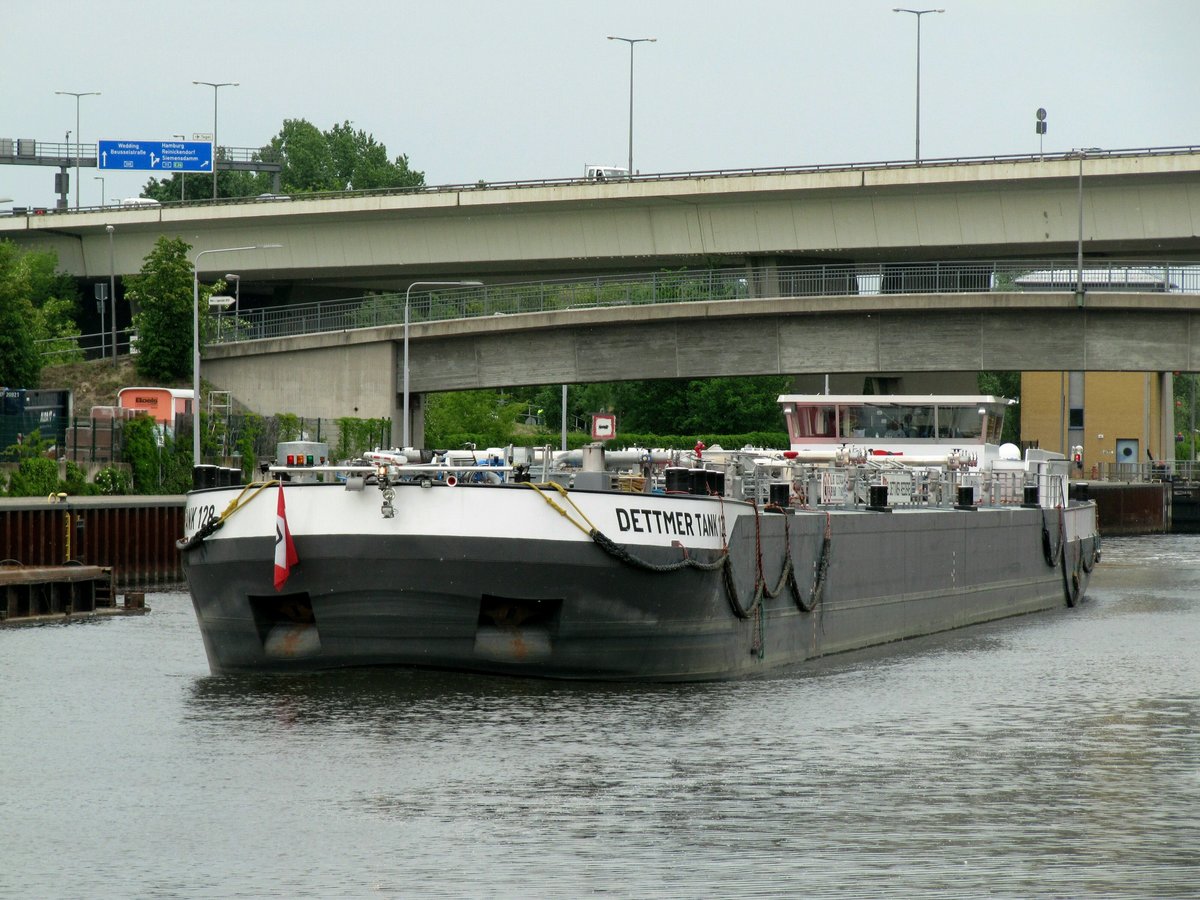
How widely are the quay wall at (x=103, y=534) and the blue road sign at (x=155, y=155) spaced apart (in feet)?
218

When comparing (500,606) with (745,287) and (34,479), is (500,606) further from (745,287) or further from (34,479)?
(745,287)

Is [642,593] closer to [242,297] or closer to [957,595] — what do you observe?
[957,595]

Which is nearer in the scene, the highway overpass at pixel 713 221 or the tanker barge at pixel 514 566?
the tanker barge at pixel 514 566

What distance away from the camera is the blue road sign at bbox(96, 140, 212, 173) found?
10831cm

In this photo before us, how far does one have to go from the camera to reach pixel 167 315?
67.0m

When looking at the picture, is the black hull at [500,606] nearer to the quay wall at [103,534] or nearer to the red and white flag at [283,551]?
the red and white flag at [283,551]

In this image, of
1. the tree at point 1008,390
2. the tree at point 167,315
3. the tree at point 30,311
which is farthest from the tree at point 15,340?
the tree at point 1008,390

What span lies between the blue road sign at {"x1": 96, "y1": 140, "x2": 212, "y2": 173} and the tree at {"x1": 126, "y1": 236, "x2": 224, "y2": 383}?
4202 cm

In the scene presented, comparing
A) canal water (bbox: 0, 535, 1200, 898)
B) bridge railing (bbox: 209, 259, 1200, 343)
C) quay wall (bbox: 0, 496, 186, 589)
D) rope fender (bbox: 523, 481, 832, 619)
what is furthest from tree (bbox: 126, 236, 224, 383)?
rope fender (bbox: 523, 481, 832, 619)

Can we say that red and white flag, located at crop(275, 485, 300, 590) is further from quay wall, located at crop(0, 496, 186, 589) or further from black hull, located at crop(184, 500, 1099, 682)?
quay wall, located at crop(0, 496, 186, 589)

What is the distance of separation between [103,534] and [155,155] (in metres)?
71.4

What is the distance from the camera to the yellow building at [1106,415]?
108 meters

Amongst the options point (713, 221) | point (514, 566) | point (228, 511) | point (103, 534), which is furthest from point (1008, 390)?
point (514, 566)

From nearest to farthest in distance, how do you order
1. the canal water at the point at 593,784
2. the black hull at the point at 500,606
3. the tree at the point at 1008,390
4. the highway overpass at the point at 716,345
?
the canal water at the point at 593,784, the black hull at the point at 500,606, the highway overpass at the point at 716,345, the tree at the point at 1008,390
